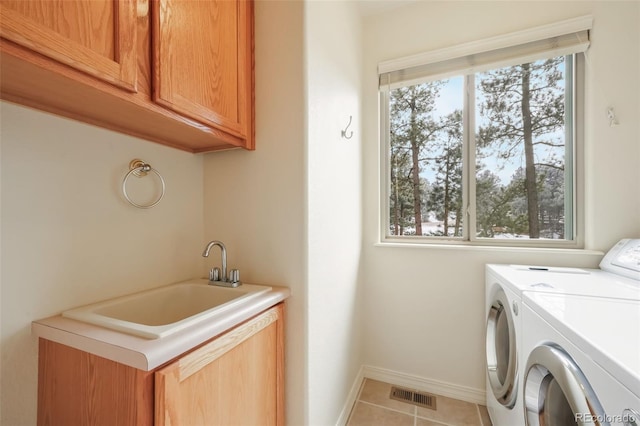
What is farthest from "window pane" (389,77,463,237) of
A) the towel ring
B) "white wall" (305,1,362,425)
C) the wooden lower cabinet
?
the towel ring

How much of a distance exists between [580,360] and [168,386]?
101 centimetres

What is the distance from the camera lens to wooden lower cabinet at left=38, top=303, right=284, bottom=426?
571 millimetres

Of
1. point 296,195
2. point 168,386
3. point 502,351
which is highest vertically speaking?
point 296,195

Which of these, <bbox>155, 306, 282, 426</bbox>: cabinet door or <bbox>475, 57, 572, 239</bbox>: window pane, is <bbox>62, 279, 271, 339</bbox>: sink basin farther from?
<bbox>475, 57, 572, 239</bbox>: window pane

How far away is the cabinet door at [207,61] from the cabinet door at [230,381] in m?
0.77

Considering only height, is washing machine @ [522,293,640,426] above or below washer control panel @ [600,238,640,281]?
below

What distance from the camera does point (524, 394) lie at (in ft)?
2.95

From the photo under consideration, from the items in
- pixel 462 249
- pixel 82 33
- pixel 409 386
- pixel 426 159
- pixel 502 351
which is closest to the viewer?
pixel 82 33

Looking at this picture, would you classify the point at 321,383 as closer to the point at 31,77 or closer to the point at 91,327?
the point at 91,327

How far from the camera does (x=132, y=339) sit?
2.02 feet

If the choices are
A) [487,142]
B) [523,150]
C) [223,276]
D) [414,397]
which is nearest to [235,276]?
[223,276]

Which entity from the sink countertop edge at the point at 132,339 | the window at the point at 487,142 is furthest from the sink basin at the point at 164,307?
the window at the point at 487,142

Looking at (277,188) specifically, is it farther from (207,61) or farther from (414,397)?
(414,397)

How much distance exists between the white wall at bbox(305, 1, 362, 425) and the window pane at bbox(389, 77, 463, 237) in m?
0.38
